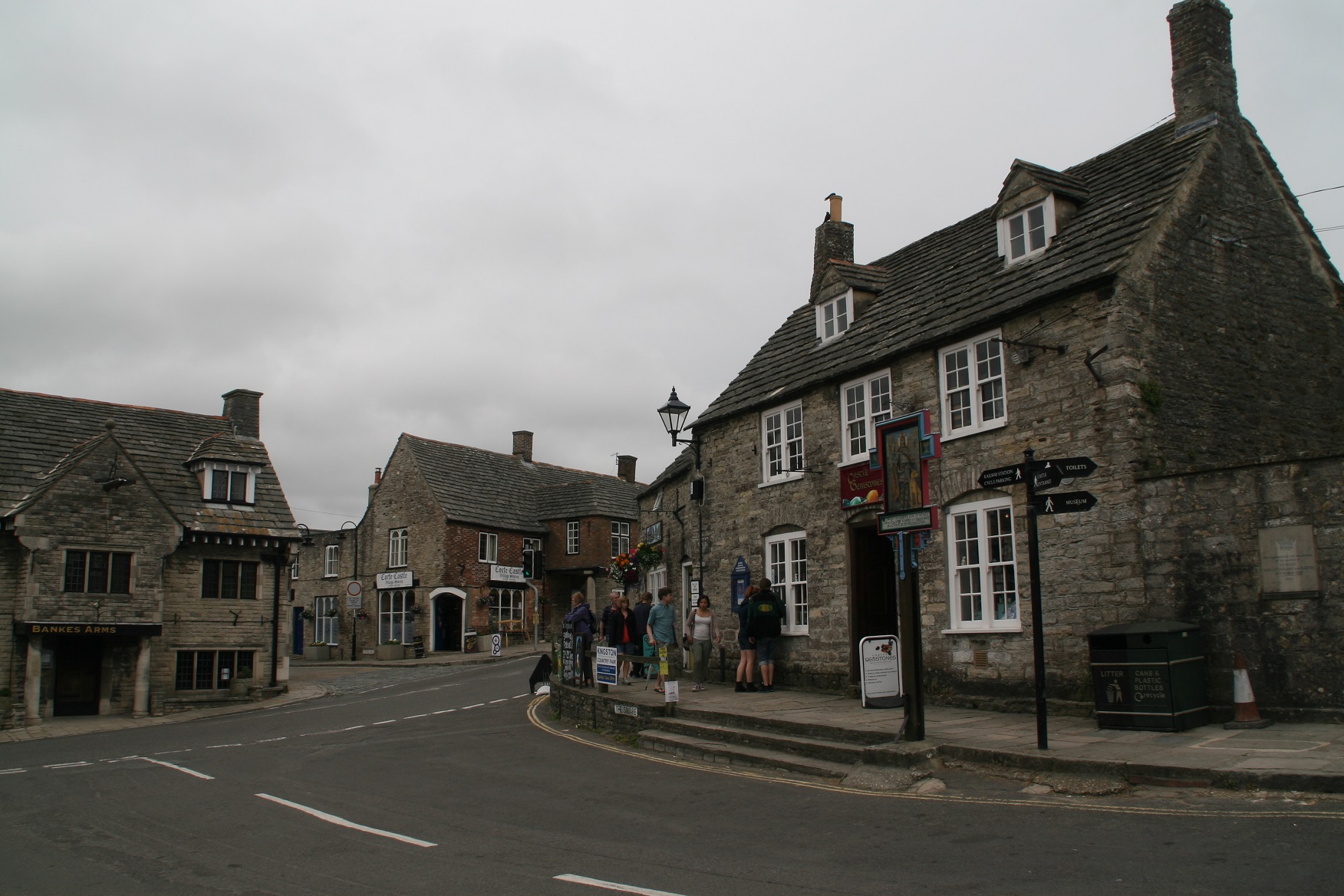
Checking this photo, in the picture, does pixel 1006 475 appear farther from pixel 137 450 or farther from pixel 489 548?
pixel 489 548

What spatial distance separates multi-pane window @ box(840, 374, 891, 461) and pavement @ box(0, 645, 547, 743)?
16.5m

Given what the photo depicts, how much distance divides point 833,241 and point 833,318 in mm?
3715

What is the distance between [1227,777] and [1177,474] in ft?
15.6

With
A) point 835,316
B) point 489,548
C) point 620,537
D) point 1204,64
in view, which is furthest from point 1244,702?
point 620,537

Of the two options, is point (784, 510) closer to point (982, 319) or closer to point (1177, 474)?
point (982, 319)

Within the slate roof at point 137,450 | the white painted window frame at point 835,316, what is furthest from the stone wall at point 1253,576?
the slate roof at point 137,450

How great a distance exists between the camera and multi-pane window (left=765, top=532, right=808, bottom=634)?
18.4 metres

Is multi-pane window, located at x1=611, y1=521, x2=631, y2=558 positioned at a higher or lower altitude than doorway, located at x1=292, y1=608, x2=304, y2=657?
higher

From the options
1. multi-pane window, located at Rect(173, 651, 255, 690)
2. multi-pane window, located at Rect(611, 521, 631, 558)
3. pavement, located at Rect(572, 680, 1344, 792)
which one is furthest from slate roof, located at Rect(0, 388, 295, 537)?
multi-pane window, located at Rect(611, 521, 631, 558)

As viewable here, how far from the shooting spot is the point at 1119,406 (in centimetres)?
1280

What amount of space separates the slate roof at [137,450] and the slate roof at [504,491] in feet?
41.1

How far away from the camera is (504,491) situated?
157 feet

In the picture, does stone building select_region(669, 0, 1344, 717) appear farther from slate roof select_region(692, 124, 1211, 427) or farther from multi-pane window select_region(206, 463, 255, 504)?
multi-pane window select_region(206, 463, 255, 504)

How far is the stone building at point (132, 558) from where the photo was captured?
77.1ft
